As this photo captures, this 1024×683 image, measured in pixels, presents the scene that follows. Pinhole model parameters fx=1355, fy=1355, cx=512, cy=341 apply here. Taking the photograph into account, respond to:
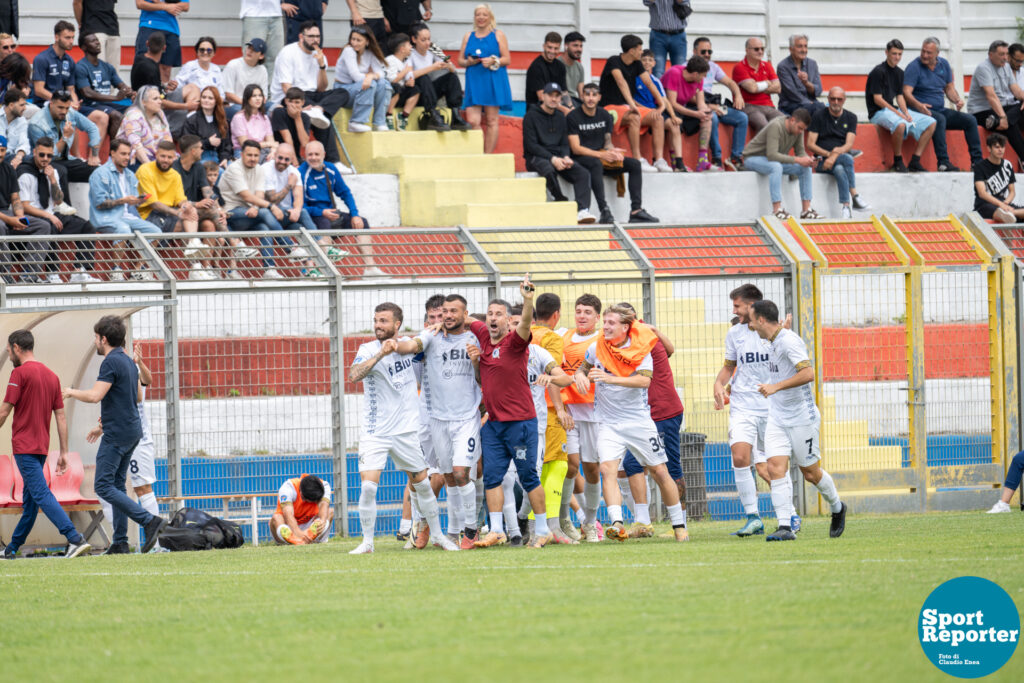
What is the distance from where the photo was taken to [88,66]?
18531mm

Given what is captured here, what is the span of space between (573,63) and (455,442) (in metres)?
11.6

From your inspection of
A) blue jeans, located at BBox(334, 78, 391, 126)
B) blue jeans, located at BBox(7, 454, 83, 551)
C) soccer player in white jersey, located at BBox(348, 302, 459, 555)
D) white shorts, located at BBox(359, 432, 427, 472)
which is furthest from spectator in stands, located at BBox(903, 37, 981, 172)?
blue jeans, located at BBox(7, 454, 83, 551)

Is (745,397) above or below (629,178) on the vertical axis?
below

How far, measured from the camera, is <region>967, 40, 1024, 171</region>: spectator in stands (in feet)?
78.4

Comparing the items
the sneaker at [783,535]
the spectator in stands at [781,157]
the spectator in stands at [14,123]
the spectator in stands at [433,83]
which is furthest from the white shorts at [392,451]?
the spectator in stands at [781,157]

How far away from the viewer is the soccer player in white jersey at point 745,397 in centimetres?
1248

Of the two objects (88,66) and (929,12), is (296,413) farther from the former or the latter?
(929,12)

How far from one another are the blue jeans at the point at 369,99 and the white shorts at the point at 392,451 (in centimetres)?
1011

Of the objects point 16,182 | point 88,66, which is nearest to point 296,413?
point 16,182

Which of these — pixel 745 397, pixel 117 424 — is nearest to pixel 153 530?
pixel 117 424

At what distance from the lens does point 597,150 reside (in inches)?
801

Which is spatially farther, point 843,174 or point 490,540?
point 843,174

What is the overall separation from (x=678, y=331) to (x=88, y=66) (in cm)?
889

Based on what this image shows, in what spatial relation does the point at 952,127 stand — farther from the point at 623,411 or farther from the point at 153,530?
the point at 153,530
